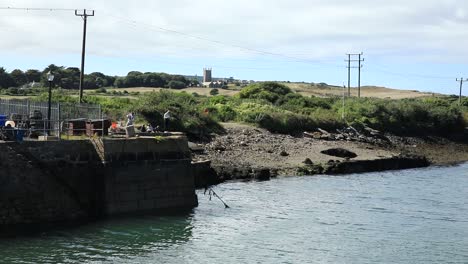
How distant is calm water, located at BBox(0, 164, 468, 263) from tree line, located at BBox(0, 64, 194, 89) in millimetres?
59178

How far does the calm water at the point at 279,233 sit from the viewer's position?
84.1ft

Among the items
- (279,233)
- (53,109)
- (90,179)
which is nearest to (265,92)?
(53,109)

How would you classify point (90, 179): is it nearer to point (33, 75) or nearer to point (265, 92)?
point (265, 92)

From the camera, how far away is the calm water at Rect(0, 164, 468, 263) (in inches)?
1009

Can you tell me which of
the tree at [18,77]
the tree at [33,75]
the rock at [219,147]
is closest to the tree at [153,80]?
the tree at [33,75]

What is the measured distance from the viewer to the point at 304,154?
178 feet

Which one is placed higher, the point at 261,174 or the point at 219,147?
the point at 219,147

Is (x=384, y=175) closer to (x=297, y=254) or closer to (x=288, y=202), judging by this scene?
(x=288, y=202)

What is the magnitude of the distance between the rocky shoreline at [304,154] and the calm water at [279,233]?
389 centimetres

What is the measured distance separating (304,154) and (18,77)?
197ft

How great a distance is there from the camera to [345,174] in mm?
50969

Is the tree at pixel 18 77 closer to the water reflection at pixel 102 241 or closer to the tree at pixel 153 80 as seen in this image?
the tree at pixel 153 80

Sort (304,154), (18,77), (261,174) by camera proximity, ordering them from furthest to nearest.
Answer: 1. (18,77)
2. (304,154)
3. (261,174)

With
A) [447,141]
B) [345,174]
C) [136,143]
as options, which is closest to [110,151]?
[136,143]
